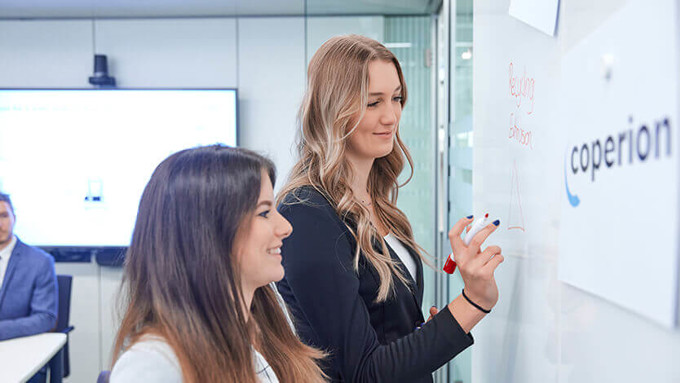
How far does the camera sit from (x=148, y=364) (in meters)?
0.71

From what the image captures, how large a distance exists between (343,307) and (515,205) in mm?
344

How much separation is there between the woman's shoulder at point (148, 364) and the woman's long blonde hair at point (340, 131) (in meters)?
0.39

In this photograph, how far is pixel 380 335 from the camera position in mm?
1070

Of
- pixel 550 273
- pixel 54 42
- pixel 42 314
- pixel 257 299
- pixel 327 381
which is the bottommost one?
pixel 42 314

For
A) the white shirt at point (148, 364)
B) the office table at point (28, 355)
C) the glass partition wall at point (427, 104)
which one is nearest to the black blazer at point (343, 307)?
the white shirt at point (148, 364)

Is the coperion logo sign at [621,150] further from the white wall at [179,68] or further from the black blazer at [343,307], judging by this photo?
the white wall at [179,68]

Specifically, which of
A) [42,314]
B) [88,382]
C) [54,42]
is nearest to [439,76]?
[42,314]

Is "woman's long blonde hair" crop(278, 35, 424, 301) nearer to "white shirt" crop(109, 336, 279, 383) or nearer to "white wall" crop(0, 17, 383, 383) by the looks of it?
"white shirt" crop(109, 336, 279, 383)

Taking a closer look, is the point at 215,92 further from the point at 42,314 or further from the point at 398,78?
the point at 398,78

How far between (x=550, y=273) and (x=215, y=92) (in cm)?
314

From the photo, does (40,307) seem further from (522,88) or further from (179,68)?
(522,88)

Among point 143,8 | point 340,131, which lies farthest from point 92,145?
point 340,131

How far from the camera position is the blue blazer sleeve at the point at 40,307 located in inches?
104

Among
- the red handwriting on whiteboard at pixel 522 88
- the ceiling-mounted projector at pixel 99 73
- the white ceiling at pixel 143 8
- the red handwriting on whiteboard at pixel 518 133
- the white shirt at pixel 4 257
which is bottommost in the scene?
the white shirt at pixel 4 257
